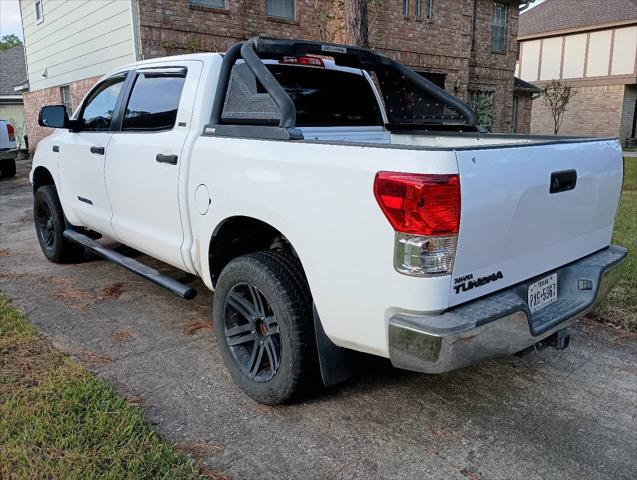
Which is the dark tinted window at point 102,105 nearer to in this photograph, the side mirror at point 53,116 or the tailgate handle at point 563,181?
the side mirror at point 53,116

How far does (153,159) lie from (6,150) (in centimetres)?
1223

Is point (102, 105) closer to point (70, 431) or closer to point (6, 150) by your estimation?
point (70, 431)

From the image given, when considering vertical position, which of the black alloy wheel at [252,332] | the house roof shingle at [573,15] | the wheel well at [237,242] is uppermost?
the house roof shingle at [573,15]

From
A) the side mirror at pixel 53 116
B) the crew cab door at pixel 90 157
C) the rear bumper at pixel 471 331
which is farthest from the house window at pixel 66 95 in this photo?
the rear bumper at pixel 471 331

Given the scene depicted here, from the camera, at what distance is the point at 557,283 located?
3072 millimetres

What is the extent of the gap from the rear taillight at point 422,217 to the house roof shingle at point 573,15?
2930 centimetres

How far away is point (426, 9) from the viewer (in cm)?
1544

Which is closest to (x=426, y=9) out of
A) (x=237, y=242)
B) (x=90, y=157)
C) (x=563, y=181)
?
(x=90, y=157)

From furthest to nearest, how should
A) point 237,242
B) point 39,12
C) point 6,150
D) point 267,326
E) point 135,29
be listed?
point 39,12, point 6,150, point 135,29, point 237,242, point 267,326

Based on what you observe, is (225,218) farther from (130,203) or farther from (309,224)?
(130,203)

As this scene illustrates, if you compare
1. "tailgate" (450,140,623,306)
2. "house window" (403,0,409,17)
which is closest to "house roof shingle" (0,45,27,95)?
"house window" (403,0,409,17)

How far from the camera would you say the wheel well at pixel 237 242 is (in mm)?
3445

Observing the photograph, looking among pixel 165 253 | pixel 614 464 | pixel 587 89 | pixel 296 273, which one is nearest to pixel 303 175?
pixel 296 273

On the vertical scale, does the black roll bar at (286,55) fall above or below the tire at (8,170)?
above
